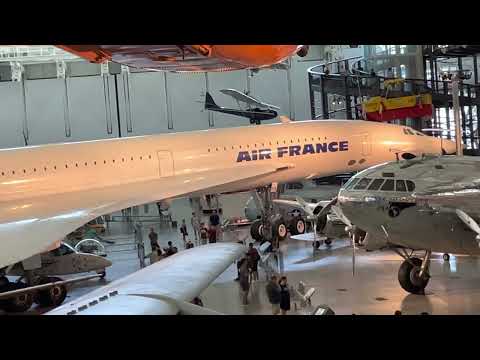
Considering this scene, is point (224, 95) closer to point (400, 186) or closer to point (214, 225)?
point (214, 225)

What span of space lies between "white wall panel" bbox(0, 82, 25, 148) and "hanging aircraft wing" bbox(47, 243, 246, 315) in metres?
20.9

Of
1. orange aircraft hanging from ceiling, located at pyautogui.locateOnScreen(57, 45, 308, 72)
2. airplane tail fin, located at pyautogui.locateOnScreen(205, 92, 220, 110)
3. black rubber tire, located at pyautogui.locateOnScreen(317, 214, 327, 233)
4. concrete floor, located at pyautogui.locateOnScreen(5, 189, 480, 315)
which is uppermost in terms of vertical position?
airplane tail fin, located at pyautogui.locateOnScreen(205, 92, 220, 110)

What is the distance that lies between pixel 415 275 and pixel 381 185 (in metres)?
1.71

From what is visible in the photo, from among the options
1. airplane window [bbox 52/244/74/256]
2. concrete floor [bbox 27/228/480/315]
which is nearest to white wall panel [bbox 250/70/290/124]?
Result: concrete floor [bbox 27/228/480/315]

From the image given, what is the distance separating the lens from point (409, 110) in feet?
59.8

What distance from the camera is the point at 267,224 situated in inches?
616

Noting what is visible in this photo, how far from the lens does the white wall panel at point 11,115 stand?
26562mm

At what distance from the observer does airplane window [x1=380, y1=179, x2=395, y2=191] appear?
9.66 meters

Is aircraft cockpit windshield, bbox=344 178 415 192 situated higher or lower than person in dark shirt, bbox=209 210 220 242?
higher

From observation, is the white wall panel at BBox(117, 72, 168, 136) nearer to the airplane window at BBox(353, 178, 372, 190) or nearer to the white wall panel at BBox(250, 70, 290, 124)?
the white wall panel at BBox(250, 70, 290, 124)

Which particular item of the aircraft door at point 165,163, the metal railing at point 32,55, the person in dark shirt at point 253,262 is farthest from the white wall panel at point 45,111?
the person in dark shirt at point 253,262
